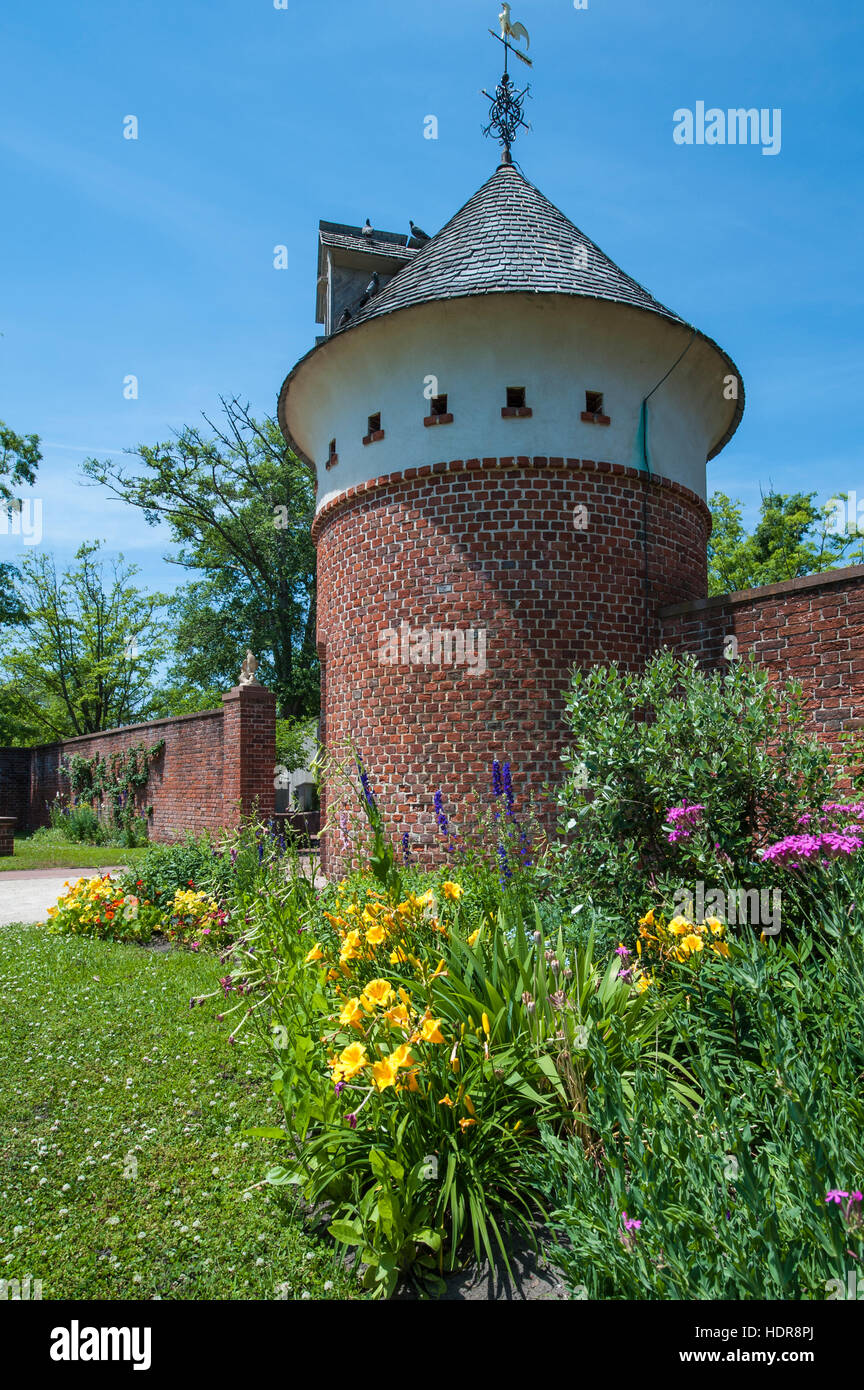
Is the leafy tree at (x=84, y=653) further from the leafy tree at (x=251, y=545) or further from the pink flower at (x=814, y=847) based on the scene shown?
the pink flower at (x=814, y=847)

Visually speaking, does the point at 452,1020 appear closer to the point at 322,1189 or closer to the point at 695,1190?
the point at 322,1189

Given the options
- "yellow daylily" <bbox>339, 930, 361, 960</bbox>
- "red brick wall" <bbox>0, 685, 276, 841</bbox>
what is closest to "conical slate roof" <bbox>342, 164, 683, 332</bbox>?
"red brick wall" <bbox>0, 685, 276, 841</bbox>

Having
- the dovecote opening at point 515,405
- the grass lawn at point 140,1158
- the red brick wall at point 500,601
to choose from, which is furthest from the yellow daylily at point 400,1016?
the dovecote opening at point 515,405

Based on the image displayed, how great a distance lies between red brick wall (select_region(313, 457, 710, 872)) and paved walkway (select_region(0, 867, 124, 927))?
4.41m

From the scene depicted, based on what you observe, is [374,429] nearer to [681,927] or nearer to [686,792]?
[686,792]

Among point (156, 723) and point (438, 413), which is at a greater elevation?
point (438, 413)

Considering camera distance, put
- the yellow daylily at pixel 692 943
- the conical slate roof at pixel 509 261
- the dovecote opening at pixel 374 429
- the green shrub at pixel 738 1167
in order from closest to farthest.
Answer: the green shrub at pixel 738 1167
the yellow daylily at pixel 692 943
the conical slate roof at pixel 509 261
the dovecote opening at pixel 374 429

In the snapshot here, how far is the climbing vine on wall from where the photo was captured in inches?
784

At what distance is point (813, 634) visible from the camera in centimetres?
759

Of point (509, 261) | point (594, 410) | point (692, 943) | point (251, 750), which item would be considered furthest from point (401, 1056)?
point (251, 750)

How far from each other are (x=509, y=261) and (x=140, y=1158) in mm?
9805

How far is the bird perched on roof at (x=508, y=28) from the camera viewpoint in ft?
39.0

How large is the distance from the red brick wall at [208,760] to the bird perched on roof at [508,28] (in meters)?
10.7
